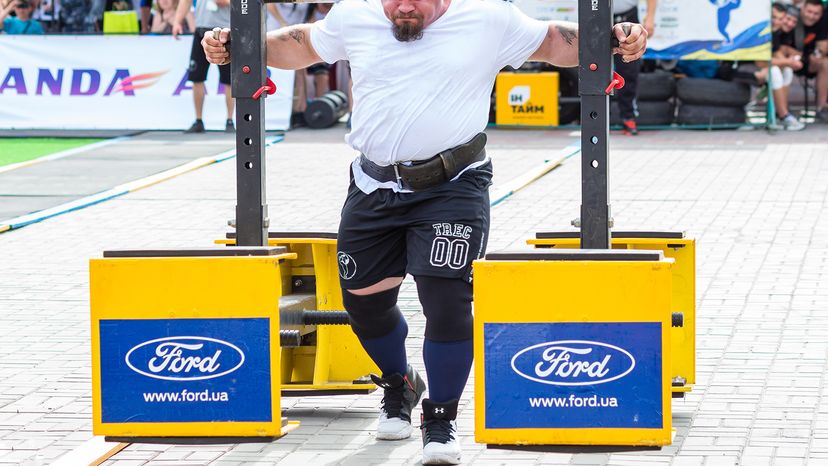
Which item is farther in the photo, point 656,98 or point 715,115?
point 656,98

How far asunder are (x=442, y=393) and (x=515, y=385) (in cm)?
56

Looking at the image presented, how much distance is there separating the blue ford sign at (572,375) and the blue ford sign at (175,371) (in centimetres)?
91

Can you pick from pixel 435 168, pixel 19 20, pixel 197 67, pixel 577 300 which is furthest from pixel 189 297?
pixel 19 20

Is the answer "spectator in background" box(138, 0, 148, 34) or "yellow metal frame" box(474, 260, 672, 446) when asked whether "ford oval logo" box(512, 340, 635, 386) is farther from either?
"spectator in background" box(138, 0, 148, 34)

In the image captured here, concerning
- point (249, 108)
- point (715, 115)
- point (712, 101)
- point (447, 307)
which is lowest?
point (715, 115)

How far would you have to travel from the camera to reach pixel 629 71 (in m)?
16.7

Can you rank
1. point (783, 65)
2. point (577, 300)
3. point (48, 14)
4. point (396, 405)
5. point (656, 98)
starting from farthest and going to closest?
point (48, 14)
point (656, 98)
point (783, 65)
point (396, 405)
point (577, 300)

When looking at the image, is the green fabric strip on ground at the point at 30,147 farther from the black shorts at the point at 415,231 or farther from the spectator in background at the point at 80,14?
the black shorts at the point at 415,231

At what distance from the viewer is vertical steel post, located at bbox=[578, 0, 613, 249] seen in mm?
5082

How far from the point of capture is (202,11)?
56.7 ft

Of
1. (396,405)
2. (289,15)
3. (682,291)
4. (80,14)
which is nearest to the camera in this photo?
(396,405)

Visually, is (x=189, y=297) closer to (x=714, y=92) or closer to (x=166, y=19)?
(x=714, y=92)

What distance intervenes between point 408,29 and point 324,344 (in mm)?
1566

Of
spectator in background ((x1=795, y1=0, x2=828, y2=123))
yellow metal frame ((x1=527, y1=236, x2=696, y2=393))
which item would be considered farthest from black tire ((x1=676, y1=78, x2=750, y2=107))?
yellow metal frame ((x1=527, y1=236, x2=696, y2=393))
